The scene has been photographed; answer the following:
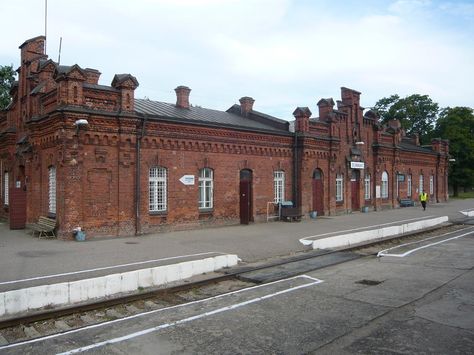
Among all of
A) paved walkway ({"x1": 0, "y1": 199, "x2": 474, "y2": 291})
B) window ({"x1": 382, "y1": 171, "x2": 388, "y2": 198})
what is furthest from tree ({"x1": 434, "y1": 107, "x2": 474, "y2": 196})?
paved walkway ({"x1": 0, "y1": 199, "x2": 474, "y2": 291})

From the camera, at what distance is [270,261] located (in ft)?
41.1

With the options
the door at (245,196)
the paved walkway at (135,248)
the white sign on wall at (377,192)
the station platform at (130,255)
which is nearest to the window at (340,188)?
the white sign on wall at (377,192)

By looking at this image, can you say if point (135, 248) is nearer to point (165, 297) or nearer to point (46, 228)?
point (46, 228)

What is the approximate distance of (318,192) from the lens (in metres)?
25.3

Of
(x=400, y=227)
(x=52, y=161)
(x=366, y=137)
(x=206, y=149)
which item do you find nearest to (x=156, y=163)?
(x=206, y=149)

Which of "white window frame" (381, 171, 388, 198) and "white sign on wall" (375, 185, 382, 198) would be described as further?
"white window frame" (381, 171, 388, 198)

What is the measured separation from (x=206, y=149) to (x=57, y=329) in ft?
43.3

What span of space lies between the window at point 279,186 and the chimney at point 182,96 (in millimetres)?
6028

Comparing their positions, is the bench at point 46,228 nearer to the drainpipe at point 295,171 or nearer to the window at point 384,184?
the drainpipe at point 295,171

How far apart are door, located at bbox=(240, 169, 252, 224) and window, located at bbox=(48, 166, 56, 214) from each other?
8517 mm

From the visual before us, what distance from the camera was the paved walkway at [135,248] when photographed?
1068 cm

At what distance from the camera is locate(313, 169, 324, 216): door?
81.9 ft

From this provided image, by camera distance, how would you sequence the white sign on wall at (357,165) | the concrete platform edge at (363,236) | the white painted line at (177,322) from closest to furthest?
the white painted line at (177,322) → the concrete platform edge at (363,236) → the white sign on wall at (357,165)

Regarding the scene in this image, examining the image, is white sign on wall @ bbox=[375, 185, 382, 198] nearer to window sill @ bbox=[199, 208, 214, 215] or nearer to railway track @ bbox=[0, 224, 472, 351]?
window sill @ bbox=[199, 208, 214, 215]
